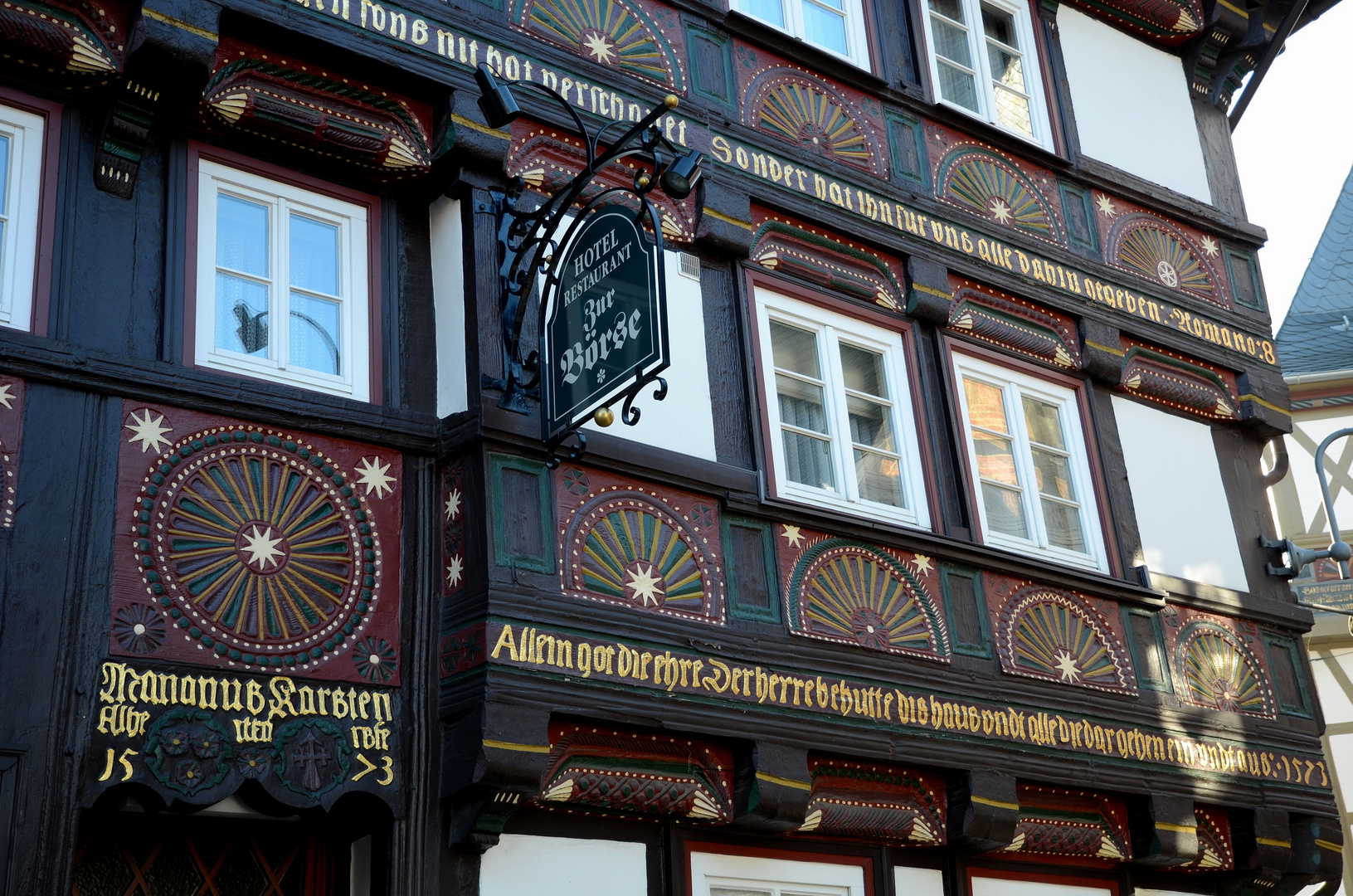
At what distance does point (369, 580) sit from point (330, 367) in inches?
37.9

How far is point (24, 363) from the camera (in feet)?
19.5

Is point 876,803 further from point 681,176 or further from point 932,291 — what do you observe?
point 681,176

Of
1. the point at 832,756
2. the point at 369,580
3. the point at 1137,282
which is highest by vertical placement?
the point at 1137,282

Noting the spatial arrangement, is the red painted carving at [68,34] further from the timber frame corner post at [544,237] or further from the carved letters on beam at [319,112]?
the timber frame corner post at [544,237]

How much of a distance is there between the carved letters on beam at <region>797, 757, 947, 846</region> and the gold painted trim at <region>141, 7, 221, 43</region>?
416 cm

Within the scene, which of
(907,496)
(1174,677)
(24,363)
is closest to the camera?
(24,363)

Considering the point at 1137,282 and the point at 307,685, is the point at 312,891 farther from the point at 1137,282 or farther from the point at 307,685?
the point at 1137,282

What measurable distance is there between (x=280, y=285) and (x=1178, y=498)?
5.93 meters

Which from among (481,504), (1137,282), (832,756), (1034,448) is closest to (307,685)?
(481,504)

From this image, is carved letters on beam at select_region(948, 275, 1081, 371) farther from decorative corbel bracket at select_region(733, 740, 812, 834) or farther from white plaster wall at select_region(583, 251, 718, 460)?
decorative corbel bracket at select_region(733, 740, 812, 834)

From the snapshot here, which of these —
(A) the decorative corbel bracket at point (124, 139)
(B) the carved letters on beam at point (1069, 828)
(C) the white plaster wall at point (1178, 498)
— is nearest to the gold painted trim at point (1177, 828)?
(B) the carved letters on beam at point (1069, 828)

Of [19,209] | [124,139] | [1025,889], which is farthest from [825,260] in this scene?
[19,209]

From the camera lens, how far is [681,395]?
7719 millimetres

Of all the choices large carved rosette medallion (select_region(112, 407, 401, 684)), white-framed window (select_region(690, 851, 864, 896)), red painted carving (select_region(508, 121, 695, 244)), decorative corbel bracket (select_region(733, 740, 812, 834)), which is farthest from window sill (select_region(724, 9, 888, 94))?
white-framed window (select_region(690, 851, 864, 896))
